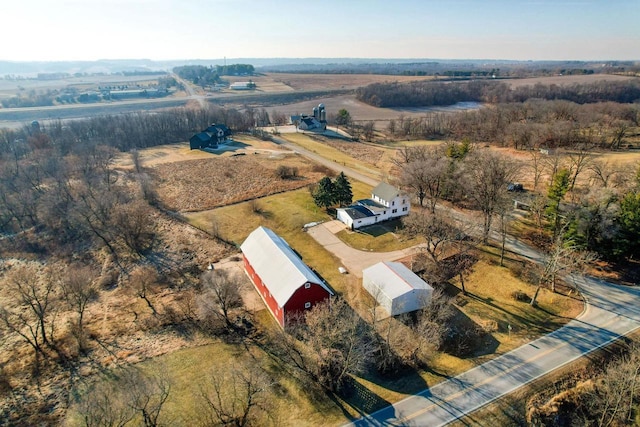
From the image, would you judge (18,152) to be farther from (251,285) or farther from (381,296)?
(381,296)

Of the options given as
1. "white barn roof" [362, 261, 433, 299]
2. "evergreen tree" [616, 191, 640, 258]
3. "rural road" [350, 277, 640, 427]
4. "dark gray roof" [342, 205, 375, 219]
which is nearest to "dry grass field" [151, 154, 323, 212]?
"dark gray roof" [342, 205, 375, 219]

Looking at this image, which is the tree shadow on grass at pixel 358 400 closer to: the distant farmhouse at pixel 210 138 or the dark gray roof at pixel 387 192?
the dark gray roof at pixel 387 192

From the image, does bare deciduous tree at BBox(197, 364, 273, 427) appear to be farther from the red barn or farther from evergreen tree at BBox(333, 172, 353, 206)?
evergreen tree at BBox(333, 172, 353, 206)

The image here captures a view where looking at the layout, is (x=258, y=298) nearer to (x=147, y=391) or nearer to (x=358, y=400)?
(x=147, y=391)

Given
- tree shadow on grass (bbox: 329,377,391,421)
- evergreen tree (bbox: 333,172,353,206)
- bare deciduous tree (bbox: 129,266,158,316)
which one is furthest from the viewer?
evergreen tree (bbox: 333,172,353,206)

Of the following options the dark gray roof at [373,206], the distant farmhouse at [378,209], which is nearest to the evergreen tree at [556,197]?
the distant farmhouse at [378,209]

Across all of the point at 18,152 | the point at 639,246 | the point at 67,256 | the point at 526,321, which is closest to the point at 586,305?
the point at 526,321

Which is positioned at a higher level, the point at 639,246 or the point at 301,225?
the point at 639,246
